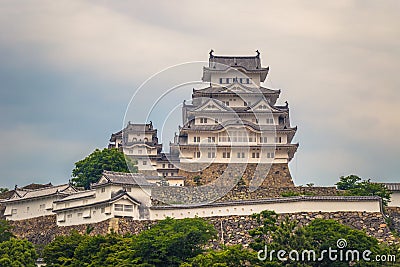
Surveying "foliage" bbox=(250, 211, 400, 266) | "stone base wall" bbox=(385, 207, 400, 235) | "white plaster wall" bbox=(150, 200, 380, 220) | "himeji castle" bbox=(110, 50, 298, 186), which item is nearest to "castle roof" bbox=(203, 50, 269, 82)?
"himeji castle" bbox=(110, 50, 298, 186)

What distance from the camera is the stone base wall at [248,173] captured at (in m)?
47.0

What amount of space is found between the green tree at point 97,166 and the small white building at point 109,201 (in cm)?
583

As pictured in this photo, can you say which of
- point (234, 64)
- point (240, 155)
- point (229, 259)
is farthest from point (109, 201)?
point (234, 64)

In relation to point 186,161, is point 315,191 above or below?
below

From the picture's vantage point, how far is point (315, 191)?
4216 centimetres

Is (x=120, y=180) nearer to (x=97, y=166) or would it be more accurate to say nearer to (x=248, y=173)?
(x=97, y=166)

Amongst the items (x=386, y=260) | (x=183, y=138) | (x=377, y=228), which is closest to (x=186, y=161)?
(x=183, y=138)

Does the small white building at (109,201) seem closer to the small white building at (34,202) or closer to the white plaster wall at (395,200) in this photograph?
the small white building at (34,202)

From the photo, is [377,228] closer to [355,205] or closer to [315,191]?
[355,205]

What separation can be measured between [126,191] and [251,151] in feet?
38.3

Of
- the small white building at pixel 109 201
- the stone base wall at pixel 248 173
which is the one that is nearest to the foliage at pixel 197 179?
the stone base wall at pixel 248 173

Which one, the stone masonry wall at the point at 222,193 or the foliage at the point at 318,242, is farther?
the stone masonry wall at the point at 222,193

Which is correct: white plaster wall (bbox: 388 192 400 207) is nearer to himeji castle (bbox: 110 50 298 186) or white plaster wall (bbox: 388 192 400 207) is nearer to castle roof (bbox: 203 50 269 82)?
himeji castle (bbox: 110 50 298 186)

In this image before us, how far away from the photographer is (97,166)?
4691 centimetres
